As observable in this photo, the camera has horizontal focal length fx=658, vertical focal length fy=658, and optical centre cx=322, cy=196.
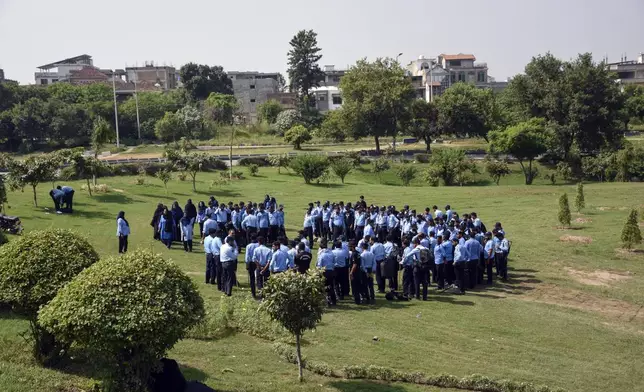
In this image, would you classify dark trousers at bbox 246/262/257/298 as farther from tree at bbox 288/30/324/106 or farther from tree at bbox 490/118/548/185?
tree at bbox 288/30/324/106

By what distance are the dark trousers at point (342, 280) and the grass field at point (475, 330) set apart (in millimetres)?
728

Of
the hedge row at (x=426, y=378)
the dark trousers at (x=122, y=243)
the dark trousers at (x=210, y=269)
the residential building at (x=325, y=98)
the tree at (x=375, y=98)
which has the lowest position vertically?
the hedge row at (x=426, y=378)

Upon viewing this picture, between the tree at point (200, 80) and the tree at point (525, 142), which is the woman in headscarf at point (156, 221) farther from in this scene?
the tree at point (200, 80)

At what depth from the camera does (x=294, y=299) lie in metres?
10.6

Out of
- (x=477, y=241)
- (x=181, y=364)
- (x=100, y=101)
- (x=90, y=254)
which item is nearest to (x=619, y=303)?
(x=477, y=241)

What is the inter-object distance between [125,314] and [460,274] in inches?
442

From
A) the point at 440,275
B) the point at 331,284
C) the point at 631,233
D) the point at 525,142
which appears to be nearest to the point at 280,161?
the point at 525,142

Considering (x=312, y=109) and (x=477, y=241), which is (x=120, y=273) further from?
(x=312, y=109)

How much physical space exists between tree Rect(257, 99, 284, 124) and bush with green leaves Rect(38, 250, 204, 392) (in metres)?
68.7

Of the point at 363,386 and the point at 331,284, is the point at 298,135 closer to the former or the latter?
the point at 331,284

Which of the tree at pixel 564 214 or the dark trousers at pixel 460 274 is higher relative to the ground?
the tree at pixel 564 214

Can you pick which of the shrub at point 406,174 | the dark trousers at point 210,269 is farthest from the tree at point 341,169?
the dark trousers at point 210,269

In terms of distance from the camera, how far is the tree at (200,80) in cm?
8656

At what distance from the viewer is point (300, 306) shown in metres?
10.6
